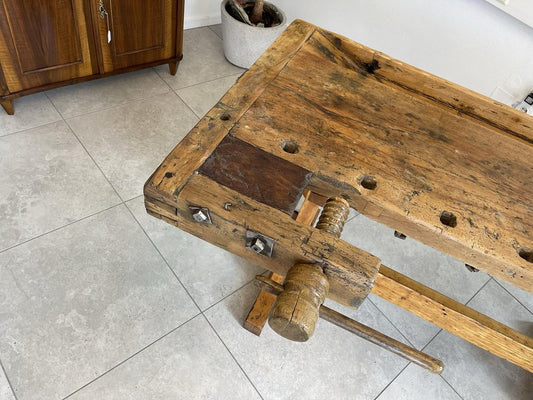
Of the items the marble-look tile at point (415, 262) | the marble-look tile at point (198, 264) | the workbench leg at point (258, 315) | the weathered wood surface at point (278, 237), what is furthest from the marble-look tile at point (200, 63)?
the weathered wood surface at point (278, 237)

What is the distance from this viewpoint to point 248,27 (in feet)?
7.75

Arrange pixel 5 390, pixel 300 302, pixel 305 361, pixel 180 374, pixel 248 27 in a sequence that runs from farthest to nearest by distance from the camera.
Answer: pixel 248 27
pixel 305 361
pixel 180 374
pixel 5 390
pixel 300 302

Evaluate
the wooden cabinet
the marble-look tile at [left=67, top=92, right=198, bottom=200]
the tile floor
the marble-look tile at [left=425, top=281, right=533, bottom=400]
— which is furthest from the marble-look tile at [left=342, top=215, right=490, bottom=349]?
the wooden cabinet

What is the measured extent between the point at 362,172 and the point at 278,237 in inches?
10.2

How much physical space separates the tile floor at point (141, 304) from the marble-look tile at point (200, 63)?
0.52m

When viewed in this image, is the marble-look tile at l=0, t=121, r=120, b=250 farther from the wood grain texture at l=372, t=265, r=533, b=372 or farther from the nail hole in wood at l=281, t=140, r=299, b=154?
the wood grain texture at l=372, t=265, r=533, b=372

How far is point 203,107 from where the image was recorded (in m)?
2.31

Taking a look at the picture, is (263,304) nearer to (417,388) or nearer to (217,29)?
(417,388)

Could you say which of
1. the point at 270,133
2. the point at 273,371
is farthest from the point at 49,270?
the point at 270,133

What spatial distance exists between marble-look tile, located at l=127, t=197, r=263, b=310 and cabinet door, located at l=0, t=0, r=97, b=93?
2.39 ft

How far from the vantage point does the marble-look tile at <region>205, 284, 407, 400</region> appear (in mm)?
1453

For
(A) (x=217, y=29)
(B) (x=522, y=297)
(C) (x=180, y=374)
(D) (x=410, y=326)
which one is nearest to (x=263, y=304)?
(C) (x=180, y=374)

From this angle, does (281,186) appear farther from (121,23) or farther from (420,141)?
(121,23)

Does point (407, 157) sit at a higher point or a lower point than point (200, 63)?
higher
